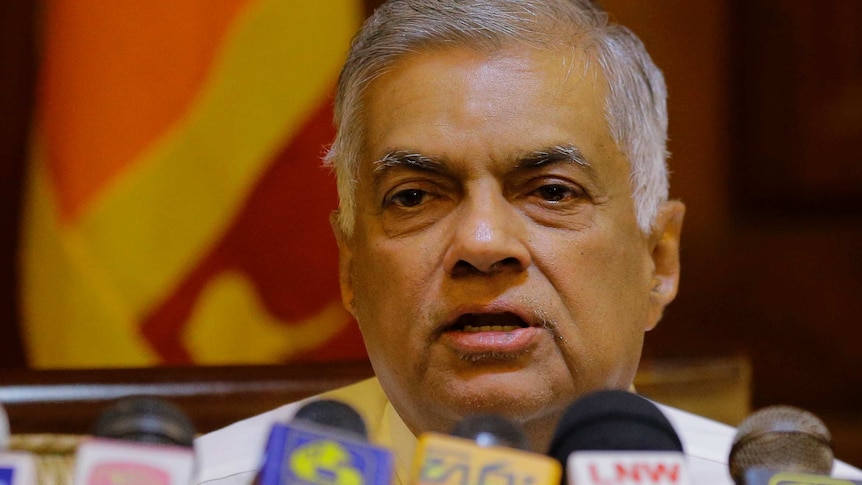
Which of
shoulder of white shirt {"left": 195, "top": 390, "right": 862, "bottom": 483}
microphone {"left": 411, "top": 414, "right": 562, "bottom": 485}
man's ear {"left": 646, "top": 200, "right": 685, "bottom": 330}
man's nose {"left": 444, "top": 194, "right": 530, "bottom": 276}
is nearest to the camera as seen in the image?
microphone {"left": 411, "top": 414, "right": 562, "bottom": 485}

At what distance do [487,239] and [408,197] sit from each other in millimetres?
239

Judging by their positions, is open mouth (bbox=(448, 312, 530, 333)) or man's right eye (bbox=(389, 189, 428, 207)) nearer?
open mouth (bbox=(448, 312, 530, 333))

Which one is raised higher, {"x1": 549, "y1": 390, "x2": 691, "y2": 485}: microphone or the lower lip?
{"x1": 549, "y1": 390, "x2": 691, "y2": 485}: microphone

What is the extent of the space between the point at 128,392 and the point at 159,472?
120cm

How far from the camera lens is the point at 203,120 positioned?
2.54 metres

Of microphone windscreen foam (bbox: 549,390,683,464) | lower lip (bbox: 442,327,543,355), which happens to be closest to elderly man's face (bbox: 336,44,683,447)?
lower lip (bbox: 442,327,543,355)

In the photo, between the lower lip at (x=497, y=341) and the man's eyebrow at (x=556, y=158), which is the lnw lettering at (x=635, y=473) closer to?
the lower lip at (x=497, y=341)

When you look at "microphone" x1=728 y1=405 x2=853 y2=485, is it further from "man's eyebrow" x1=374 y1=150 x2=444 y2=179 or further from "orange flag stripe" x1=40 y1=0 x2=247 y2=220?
"orange flag stripe" x1=40 y1=0 x2=247 y2=220

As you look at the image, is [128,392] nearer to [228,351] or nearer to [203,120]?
[228,351]

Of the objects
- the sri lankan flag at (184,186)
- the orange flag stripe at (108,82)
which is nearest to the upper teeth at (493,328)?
the sri lankan flag at (184,186)

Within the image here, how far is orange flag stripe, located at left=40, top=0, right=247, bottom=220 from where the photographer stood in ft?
8.11

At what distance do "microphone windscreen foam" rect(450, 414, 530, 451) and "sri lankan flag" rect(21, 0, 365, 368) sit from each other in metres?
1.72

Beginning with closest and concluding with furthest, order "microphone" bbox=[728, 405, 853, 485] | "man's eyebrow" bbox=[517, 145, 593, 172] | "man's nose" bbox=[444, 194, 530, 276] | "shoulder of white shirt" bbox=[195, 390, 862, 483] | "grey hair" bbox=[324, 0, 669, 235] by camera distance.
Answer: "microphone" bbox=[728, 405, 853, 485]
"man's nose" bbox=[444, 194, 530, 276]
"man's eyebrow" bbox=[517, 145, 593, 172]
"grey hair" bbox=[324, 0, 669, 235]
"shoulder of white shirt" bbox=[195, 390, 862, 483]

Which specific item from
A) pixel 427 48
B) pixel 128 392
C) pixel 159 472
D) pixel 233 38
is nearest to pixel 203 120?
pixel 233 38
